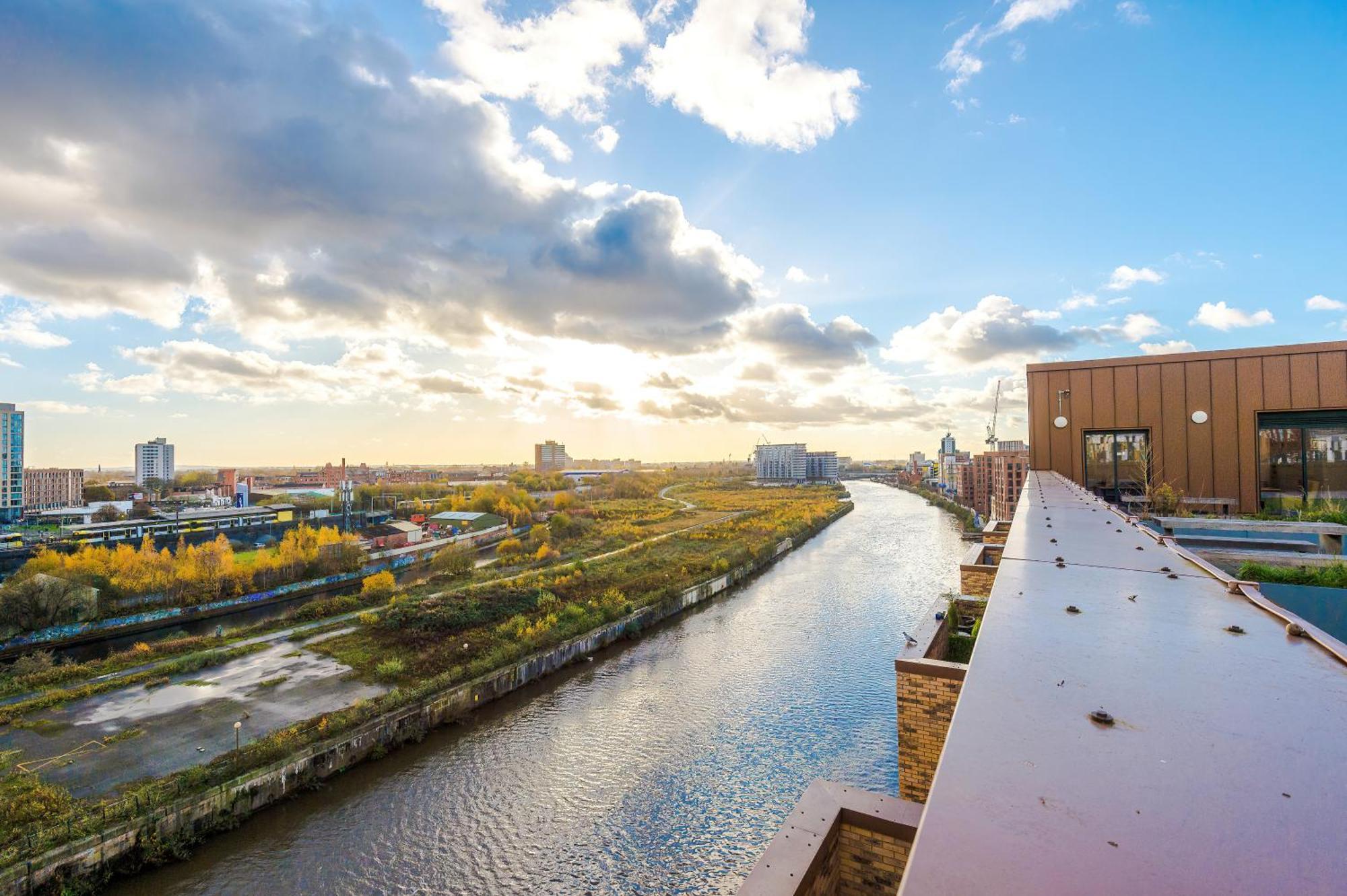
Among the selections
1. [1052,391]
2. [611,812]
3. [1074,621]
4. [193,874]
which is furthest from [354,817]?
[1052,391]

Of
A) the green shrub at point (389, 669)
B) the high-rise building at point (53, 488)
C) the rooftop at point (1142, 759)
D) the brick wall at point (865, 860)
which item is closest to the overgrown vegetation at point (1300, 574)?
the rooftop at point (1142, 759)

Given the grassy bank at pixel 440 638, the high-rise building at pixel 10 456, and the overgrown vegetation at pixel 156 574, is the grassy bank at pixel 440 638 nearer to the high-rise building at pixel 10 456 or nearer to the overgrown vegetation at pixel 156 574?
the overgrown vegetation at pixel 156 574

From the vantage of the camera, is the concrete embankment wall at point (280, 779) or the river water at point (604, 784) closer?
the concrete embankment wall at point (280, 779)

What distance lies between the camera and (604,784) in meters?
8.45

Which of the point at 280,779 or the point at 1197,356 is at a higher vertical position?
the point at 1197,356

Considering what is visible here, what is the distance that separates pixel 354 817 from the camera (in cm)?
786

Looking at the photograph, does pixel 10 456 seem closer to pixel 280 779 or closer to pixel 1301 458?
pixel 280 779

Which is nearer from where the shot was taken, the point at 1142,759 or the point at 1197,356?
the point at 1142,759

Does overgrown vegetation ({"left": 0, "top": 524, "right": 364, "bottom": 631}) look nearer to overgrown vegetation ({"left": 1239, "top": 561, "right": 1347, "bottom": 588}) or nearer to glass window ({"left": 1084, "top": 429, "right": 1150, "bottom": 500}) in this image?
overgrown vegetation ({"left": 1239, "top": 561, "right": 1347, "bottom": 588})

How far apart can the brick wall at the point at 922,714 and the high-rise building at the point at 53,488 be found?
2483 inches

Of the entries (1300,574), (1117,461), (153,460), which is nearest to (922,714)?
(1300,574)

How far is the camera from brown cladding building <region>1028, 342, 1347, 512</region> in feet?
25.9

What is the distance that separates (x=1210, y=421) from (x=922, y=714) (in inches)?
314

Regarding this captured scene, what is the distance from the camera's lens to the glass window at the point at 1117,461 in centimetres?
895
